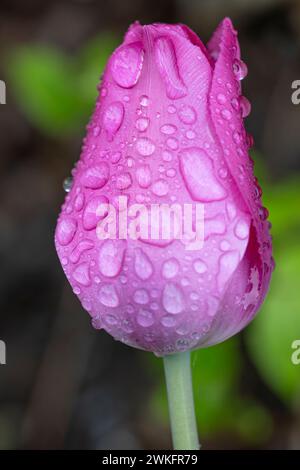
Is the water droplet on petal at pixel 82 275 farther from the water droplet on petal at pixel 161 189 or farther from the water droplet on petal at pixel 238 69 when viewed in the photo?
the water droplet on petal at pixel 238 69

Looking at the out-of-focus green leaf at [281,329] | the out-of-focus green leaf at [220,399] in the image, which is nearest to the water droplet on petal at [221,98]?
the out-of-focus green leaf at [281,329]

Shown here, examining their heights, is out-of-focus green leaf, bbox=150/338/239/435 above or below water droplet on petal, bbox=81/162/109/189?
below

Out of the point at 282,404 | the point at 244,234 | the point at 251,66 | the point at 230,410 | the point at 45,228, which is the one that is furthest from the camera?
the point at 251,66

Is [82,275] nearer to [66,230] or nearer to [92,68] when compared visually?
[66,230]

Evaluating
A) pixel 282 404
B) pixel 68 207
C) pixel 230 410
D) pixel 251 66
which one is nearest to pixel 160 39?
pixel 68 207

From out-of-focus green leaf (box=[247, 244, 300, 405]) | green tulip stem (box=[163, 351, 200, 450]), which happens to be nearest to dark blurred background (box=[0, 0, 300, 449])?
out-of-focus green leaf (box=[247, 244, 300, 405])

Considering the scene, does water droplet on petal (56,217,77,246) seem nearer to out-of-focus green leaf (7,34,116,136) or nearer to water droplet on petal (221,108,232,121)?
water droplet on petal (221,108,232,121)
